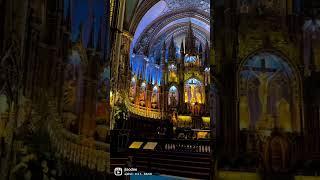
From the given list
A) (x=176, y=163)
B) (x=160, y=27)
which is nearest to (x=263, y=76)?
(x=176, y=163)

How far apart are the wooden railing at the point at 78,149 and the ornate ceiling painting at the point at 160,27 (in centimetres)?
1418

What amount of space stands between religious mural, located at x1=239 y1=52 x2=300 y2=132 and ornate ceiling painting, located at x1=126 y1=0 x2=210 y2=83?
1353 cm

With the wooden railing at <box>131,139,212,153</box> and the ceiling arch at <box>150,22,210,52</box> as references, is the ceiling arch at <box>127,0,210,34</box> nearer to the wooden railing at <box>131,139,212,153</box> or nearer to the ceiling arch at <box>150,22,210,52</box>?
the ceiling arch at <box>150,22,210,52</box>

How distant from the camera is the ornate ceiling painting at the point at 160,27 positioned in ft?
72.7

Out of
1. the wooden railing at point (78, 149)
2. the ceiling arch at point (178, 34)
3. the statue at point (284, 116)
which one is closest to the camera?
the wooden railing at point (78, 149)

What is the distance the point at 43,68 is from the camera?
212 inches

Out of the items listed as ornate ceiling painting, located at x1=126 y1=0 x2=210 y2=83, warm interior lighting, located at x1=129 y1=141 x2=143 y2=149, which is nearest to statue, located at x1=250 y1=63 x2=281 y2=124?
warm interior lighting, located at x1=129 y1=141 x2=143 y2=149

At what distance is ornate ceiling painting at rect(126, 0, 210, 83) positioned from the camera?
72.7ft

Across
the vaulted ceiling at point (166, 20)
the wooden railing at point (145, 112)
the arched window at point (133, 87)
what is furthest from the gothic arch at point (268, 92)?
the arched window at point (133, 87)

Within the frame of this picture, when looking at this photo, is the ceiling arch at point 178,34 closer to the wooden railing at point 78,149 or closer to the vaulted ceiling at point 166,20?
the vaulted ceiling at point 166,20

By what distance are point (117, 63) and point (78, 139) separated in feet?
35.4

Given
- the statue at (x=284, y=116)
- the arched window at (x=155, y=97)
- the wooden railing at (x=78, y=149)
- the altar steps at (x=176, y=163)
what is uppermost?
Result: the arched window at (x=155, y=97)

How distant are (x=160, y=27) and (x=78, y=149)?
1948 cm

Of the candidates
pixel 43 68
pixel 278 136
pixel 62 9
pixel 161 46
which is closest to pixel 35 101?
pixel 43 68
